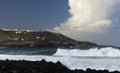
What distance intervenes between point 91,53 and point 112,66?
70.7 ft


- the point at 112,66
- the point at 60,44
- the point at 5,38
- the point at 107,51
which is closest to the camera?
the point at 112,66

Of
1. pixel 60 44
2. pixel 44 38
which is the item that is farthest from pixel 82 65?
pixel 44 38

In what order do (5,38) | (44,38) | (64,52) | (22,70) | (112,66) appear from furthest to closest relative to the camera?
(5,38) < (44,38) < (64,52) < (112,66) < (22,70)

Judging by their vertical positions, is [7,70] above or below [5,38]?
below

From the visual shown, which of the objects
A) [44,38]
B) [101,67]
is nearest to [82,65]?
[101,67]

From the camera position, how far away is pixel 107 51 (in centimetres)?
4903

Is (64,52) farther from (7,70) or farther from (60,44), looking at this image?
(60,44)

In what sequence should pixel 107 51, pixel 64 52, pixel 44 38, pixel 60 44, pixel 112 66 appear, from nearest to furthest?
pixel 112 66 < pixel 107 51 < pixel 64 52 < pixel 60 44 < pixel 44 38

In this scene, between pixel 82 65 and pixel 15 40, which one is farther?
pixel 15 40

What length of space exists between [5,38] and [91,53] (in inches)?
3465

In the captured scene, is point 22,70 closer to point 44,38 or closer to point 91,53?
point 91,53

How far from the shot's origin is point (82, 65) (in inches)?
1165

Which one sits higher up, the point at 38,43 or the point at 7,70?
the point at 38,43

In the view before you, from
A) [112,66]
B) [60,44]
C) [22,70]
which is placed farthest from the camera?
[60,44]
